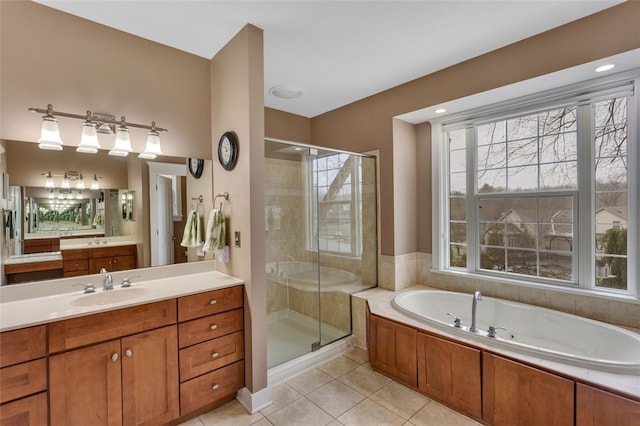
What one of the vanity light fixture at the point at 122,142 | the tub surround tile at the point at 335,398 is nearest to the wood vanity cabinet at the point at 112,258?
the vanity light fixture at the point at 122,142

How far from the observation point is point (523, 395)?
179 cm

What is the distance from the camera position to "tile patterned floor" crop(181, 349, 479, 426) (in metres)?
2.01

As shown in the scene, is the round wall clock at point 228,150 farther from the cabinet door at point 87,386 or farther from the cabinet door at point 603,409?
the cabinet door at point 603,409

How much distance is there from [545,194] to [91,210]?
3755 millimetres

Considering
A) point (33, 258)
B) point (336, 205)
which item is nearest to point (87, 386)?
point (33, 258)

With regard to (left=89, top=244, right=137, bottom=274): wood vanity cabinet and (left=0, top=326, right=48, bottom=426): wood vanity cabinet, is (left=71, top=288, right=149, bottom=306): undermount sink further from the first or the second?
(left=0, top=326, right=48, bottom=426): wood vanity cabinet

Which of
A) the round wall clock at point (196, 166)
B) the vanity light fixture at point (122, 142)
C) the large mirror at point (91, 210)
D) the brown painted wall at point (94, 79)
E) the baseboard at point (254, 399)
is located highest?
the brown painted wall at point (94, 79)

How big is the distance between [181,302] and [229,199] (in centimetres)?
84

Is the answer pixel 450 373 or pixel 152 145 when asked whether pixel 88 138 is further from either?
pixel 450 373

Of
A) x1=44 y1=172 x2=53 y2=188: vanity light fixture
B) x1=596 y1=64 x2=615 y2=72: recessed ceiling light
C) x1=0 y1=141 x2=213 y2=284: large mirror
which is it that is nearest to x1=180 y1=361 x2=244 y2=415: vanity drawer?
x1=0 y1=141 x2=213 y2=284: large mirror

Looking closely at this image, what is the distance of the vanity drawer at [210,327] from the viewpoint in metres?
1.94

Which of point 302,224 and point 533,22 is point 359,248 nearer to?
point 302,224

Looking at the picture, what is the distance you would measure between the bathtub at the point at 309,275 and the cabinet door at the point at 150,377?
1436 millimetres

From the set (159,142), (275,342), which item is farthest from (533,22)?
(275,342)
